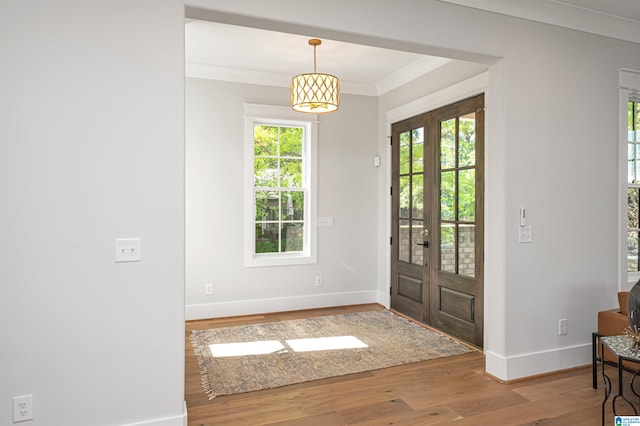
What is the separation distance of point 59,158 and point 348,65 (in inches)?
133

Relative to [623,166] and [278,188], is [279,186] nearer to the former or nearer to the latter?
[278,188]

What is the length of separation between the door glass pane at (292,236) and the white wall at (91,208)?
9.83 feet

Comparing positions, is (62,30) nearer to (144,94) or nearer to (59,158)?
(144,94)

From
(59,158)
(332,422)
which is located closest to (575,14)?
(332,422)

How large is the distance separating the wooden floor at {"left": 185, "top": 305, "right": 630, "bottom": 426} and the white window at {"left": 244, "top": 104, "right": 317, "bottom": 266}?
6.43 feet

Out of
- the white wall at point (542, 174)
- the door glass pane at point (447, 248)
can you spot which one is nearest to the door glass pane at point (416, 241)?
the door glass pane at point (447, 248)

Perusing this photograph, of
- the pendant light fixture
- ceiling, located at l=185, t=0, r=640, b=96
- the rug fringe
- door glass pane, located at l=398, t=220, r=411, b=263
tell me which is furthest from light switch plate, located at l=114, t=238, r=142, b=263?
door glass pane, located at l=398, t=220, r=411, b=263

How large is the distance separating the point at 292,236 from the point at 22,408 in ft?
11.6

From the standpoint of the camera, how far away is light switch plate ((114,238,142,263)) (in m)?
2.26

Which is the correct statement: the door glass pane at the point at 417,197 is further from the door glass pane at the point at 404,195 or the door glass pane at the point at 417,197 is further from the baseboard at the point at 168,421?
the baseboard at the point at 168,421

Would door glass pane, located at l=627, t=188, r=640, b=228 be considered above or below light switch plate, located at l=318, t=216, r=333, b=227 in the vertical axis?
above

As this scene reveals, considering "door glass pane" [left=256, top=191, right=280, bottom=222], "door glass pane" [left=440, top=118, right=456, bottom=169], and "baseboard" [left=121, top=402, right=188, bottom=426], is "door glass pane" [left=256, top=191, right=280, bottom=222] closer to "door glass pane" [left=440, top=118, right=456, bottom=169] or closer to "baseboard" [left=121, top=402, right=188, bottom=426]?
"door glass pane" [left=440, top=118, right=456, bottom=169]

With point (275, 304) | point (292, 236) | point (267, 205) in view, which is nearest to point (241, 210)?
point (267, 205)

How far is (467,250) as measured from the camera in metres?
4.15
